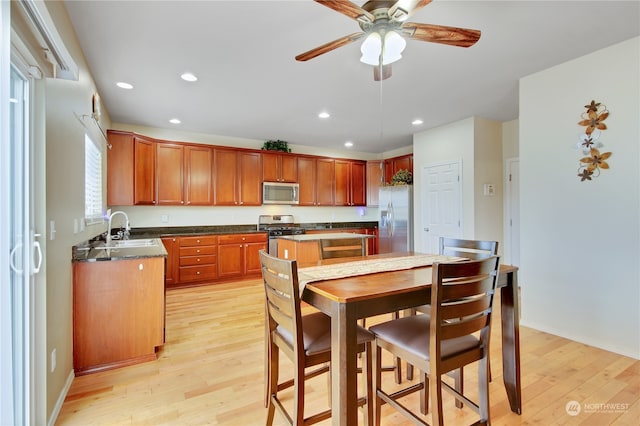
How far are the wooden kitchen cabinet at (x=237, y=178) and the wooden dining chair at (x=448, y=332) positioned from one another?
4246 millimetres

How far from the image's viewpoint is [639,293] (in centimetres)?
247

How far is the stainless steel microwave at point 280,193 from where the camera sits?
18.6 ft

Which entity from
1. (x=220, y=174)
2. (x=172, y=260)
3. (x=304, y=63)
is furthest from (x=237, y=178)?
(x=304, y=63)

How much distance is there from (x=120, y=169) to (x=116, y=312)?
262cm

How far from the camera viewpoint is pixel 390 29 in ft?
5.81

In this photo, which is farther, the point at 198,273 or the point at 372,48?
the point at 198,273

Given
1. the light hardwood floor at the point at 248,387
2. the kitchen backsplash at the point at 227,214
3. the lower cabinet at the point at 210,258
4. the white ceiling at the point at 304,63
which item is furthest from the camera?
the kitchen backsplash at the point at 227,214

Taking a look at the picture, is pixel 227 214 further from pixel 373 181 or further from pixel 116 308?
pixel 116 308

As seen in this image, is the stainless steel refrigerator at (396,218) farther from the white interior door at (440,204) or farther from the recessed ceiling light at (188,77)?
the recessed ceiling light at (188,77)

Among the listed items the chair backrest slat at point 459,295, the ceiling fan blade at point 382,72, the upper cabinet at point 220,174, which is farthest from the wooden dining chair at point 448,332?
the upper cabinet at point 220,174

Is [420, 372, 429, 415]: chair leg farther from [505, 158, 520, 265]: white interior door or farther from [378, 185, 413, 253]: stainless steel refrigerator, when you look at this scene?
[378, 185, 413, 253]: stainless steel refrigerator

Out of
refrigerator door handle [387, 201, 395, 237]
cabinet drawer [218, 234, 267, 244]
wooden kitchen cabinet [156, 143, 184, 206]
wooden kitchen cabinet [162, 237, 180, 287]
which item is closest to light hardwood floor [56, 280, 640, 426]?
wooden kitchen cabinet [162, 237, 180, 287]

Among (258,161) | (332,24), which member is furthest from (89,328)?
(258,161)

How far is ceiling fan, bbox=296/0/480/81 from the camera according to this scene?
1600 millimetres
